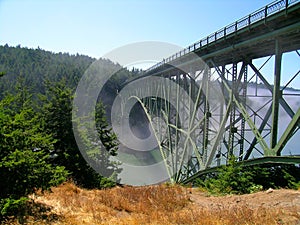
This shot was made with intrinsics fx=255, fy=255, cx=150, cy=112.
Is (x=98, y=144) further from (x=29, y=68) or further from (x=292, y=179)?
(x=29, y=68)

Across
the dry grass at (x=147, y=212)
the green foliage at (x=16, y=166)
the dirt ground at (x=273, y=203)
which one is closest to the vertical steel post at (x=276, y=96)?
the dirt ground at (x=273, y=203)

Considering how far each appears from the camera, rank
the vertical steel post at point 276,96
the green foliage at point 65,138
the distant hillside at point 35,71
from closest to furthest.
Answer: the vertical steel post at point 276,96
the green foliage at point 65,138
the distant hillside at point 35,71

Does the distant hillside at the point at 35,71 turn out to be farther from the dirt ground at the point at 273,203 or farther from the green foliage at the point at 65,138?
the dirt ground at the point at 273,203

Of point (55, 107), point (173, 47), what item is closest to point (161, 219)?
point (55, 107)

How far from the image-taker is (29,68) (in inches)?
4058

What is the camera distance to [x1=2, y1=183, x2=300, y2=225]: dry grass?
4922mm

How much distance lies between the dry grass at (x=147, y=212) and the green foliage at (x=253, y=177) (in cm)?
159

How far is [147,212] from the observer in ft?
21.2

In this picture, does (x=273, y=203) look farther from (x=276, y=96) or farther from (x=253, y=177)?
(x=276, y=96)

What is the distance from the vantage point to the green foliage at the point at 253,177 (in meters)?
8.28

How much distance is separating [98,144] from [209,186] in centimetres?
1271

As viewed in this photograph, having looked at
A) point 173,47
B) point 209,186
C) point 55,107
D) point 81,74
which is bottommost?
point 209,186

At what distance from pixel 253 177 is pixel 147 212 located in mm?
4172

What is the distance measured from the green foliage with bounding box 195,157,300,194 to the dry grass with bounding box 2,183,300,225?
62.5 inches
